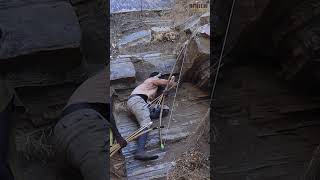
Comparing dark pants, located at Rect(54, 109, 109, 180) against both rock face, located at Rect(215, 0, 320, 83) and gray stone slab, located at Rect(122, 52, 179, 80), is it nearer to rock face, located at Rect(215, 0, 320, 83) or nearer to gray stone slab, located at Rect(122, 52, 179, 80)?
gray stone slab, located at Rect(122, 52, 179, 80)

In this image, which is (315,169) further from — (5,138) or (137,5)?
(5,138)

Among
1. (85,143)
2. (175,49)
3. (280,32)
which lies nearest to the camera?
(85,143)

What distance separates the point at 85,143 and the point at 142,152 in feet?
0.43

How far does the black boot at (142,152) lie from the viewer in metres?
1.21

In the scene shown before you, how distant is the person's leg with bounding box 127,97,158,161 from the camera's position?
3.96 ft

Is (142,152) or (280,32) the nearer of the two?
(142,152)

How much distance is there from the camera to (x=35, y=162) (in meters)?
1.27

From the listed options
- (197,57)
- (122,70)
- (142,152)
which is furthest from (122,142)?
(197,57)

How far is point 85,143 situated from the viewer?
1.17 meters

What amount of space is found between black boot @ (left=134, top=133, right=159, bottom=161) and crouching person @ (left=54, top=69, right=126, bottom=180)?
4cm

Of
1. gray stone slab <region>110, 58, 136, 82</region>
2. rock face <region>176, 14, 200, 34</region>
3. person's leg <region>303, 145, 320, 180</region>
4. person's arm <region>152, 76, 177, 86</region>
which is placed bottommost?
person's leg <region>303, 145, 320, 180</region>

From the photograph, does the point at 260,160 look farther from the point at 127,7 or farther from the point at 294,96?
the point at 127,7

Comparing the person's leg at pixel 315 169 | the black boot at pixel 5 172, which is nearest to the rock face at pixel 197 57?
the person's leg at pixel 315 169

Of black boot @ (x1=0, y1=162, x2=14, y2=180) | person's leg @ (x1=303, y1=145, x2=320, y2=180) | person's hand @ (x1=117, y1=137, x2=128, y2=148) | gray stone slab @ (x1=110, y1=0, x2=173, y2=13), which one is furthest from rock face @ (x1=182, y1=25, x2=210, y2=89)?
black boot @ (x1=0, y1=162, x2=14, y2=180)
